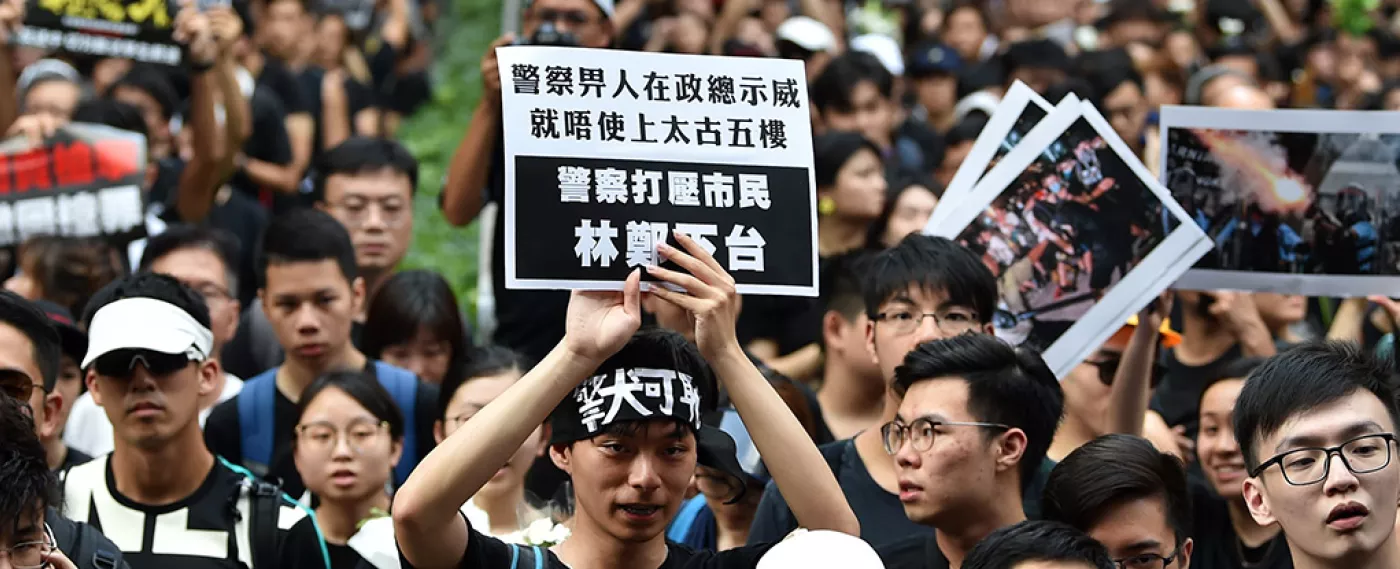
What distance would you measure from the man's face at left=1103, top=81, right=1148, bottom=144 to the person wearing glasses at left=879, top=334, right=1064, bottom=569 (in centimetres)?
565

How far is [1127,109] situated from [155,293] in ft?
21.7

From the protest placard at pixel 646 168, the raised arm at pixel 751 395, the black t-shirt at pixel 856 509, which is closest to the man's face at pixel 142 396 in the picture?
the protest placard at pixel 646 168

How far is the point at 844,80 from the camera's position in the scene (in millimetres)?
10484

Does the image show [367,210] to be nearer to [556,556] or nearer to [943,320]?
[943,320]

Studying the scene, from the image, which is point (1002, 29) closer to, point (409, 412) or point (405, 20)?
point (405, 20)

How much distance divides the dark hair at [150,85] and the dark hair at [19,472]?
601cm

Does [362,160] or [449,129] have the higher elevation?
[449,129]

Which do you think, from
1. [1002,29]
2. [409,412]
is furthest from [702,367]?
[1002,29]

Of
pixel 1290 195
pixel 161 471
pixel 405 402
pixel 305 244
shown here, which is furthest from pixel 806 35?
pixel 161 471

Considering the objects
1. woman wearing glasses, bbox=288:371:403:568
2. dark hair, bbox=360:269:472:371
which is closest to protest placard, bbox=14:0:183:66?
dark hair, bbox=360:269:472:371

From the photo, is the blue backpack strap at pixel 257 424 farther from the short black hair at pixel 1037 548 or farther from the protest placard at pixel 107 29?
the short black hair at pixel 1037 548

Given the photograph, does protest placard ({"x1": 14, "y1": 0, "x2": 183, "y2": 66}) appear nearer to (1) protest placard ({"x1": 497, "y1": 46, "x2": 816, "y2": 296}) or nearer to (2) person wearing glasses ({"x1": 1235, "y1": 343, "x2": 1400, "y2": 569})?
(1) protest placard ({"x1": 497, "y1": 46, "x2": 816, "y2": 296})

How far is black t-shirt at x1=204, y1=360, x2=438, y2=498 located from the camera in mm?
6262

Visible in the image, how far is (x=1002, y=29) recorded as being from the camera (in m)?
15.5
